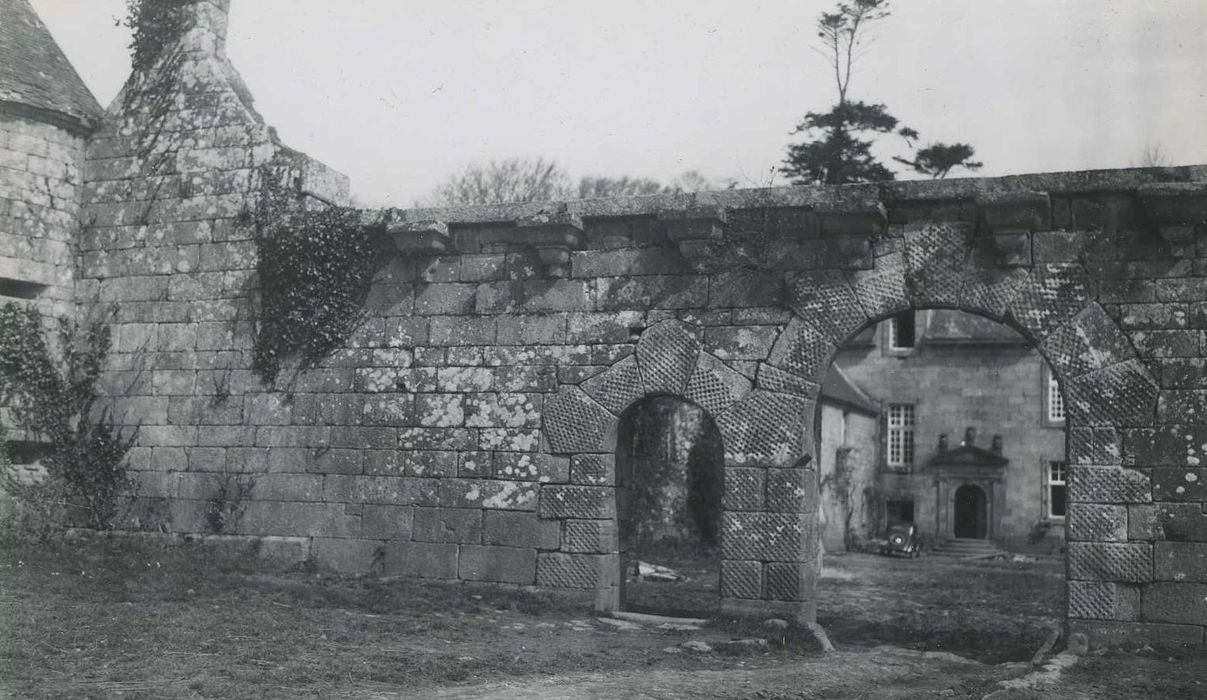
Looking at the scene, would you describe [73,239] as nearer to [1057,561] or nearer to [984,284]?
[984,284]

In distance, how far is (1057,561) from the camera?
24.3 m

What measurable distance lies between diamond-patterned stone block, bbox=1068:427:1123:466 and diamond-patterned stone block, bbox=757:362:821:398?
6.74 feet

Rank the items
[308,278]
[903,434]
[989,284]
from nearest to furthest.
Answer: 1. [989,284]
2. [308,278]
3. [903,434]

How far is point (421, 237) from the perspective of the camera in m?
10.1

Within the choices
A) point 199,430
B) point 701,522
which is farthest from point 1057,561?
point 199,430

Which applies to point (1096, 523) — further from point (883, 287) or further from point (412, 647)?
point (412, 647)

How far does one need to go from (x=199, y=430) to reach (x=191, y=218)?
2225 millimetres

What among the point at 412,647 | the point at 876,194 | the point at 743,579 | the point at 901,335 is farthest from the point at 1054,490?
the point at 412,647

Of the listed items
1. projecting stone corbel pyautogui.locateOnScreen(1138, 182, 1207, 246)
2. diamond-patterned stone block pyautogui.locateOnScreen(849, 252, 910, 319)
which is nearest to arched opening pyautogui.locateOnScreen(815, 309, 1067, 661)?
diamond-patterned stone block pyautogui.locateOnScreen(849, 252, 910, 319)

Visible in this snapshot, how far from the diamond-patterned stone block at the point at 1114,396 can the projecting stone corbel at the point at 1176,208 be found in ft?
3.37

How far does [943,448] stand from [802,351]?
68.7ft

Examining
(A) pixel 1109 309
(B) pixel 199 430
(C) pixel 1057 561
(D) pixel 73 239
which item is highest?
(D) pixel 73 239

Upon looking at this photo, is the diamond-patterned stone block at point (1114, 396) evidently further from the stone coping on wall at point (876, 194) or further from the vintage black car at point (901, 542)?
the vintage black car at point (901, 542)

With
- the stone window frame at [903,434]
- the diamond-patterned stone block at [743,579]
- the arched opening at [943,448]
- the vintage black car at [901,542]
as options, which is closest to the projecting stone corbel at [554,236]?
the diamond-patterned stone block at [743,579]
